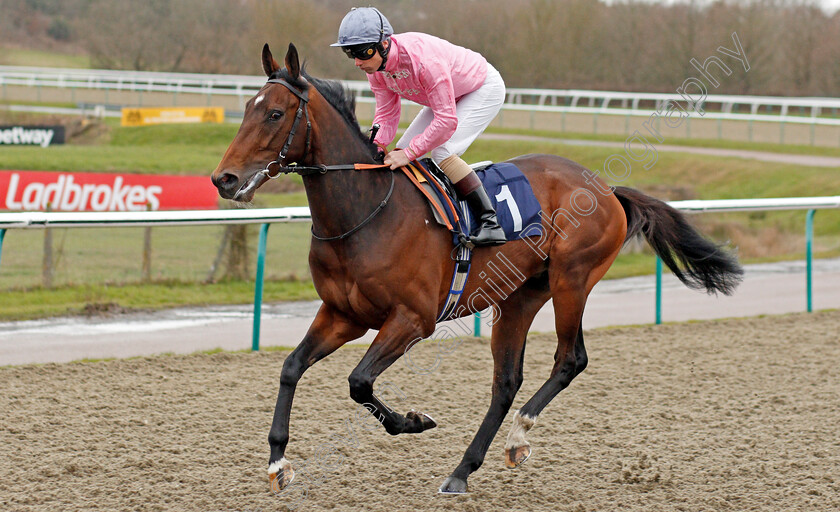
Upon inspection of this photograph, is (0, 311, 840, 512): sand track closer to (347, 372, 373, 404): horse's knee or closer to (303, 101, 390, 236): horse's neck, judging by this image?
(347, 372, 373, 404): horse's knee

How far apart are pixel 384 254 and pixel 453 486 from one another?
3.27 feet

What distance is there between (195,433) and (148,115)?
23687mm

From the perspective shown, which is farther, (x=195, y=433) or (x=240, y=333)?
(x=240, y=333)

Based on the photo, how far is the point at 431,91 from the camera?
384 centimetres

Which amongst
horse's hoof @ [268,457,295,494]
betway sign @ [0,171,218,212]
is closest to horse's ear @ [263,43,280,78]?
horse's hoof @ [268,457,295,494]

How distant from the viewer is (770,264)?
11.8 metres

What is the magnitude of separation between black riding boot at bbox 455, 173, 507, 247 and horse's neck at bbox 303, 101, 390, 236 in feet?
1.56

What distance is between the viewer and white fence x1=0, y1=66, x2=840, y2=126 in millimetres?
21375

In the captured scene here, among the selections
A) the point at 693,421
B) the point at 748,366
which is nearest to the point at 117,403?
the point at 693,421

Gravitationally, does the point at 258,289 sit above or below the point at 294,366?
above

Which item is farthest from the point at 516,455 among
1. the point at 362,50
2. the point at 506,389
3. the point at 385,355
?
the point at 362,50

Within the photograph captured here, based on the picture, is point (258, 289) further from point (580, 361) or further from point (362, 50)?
point (362, 50)

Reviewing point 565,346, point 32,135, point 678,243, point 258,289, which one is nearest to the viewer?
point 565,346

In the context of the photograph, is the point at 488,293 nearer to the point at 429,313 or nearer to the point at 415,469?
the point at 429,313
